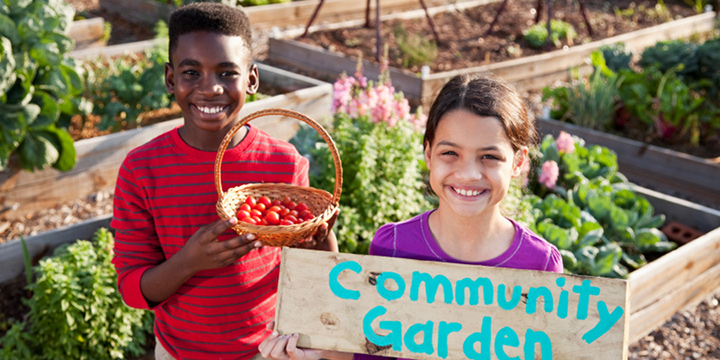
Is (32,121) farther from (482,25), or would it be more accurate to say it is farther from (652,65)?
(482,25)

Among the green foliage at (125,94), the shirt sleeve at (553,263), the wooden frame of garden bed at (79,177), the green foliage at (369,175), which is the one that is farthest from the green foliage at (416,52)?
the shirt sleeve at (553,263)

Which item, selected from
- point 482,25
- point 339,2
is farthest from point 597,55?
point 339,2

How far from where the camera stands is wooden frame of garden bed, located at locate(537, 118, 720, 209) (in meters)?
5.17

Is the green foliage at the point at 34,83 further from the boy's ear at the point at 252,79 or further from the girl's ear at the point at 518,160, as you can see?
the girl's ear at the point at 518,160

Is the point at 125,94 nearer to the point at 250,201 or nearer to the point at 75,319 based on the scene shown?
the point at 75,319

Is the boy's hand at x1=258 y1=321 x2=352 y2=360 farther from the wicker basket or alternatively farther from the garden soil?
the garden soil

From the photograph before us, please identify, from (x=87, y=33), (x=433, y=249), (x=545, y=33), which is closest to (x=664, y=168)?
(x=545, y=33)

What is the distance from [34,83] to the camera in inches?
168

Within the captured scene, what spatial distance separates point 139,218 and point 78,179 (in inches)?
113

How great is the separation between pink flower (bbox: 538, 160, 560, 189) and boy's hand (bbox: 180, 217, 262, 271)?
107 inches

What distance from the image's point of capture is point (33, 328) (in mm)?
3031

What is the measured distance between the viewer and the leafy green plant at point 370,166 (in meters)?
3.44

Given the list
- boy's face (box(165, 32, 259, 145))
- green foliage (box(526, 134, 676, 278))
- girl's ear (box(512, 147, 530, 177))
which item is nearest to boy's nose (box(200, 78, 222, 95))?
boy's face (box(165, 32, 259, 145))

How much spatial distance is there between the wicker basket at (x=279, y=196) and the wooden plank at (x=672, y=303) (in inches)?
82.6
